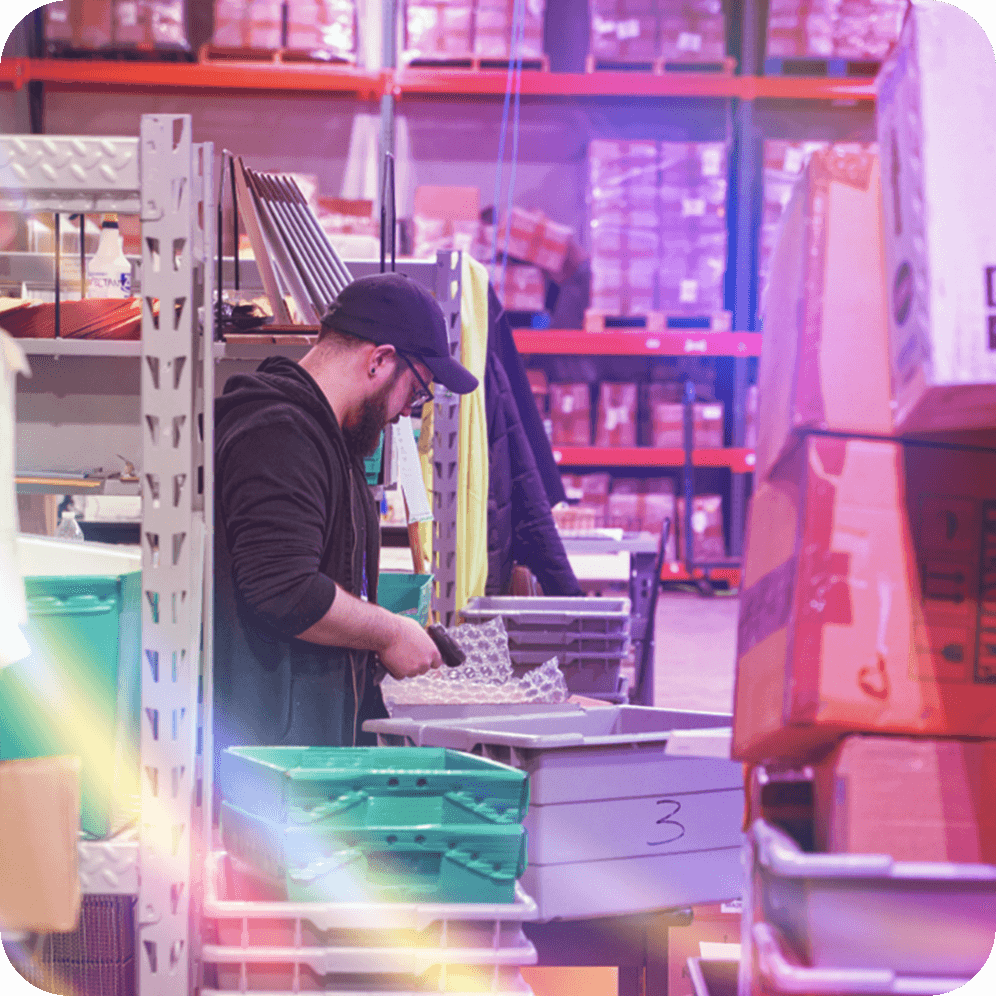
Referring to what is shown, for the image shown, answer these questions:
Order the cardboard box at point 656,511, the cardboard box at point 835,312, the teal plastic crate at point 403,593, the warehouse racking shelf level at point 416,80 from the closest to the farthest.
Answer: the cardboard box at point 835,312 → the teal plastic crate at point 403,593 → the warehouse racking shelf level at point 416,80 → the cardboard box at point 656,511

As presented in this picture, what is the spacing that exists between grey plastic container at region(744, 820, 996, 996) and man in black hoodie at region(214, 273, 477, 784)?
97 centimetres

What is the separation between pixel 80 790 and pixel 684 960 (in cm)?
83

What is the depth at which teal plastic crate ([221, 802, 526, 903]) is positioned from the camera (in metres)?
1.12

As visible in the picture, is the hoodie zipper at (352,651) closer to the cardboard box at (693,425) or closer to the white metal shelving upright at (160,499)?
the white metal shelving upright at (160,499)

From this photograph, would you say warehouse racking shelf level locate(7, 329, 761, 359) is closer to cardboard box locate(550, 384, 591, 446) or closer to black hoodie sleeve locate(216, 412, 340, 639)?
cardboard box locate(550, 384, 591, 446)

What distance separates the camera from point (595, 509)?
717 cm

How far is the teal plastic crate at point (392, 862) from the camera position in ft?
3.68

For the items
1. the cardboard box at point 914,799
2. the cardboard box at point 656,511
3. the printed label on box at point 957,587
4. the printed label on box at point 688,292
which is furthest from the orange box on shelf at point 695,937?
the printed label on box at point 688,292

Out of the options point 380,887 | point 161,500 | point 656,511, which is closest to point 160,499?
point 161,500

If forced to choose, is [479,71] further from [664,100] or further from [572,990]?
[572,990]

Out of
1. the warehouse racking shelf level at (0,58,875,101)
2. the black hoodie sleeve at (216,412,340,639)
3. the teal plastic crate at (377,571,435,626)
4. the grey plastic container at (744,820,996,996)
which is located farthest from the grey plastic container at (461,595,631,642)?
the warehouse racking shelf level at (0,58,875,101)

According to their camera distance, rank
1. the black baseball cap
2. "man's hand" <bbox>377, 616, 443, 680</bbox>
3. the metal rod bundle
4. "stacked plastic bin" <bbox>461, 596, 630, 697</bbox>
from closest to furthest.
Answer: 1. "man's hand" <bbox>377, 616, 443, 680</bbox>
2. the black baseball cap
3. the metal rod bundle
4. "stacked plastic bin" <bbox>461, 596, 630, 697</bbox>

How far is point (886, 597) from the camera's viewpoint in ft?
3.36

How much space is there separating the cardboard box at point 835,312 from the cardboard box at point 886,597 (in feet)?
0.11
